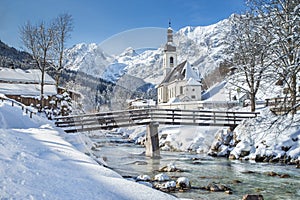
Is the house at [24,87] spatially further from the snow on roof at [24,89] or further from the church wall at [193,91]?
the church wall at [193,91]

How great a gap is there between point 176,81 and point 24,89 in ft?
80.2

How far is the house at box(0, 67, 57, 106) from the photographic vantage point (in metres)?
27.2

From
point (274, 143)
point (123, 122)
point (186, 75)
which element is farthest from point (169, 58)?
point (274, 143)

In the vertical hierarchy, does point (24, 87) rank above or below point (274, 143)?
above

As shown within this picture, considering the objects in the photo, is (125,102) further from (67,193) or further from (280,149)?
(67,193)

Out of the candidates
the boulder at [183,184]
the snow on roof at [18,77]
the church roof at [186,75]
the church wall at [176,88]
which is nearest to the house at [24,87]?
the snow on roof at [18,77]

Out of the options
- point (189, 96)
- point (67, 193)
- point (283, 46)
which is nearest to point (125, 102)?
point (189, 96)

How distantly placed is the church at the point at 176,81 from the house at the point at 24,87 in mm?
19168

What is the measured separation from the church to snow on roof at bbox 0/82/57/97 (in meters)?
18.9

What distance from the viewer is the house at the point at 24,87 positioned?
27.2 m

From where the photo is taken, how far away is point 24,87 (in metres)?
30.9

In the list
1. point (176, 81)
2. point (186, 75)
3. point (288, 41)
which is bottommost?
point (288, 41)

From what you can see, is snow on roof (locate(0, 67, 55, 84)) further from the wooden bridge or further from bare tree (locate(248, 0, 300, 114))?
bare tree (locate(248, 0, 300, 114))

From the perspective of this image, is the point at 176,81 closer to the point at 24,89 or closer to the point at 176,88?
the point at 176,88
